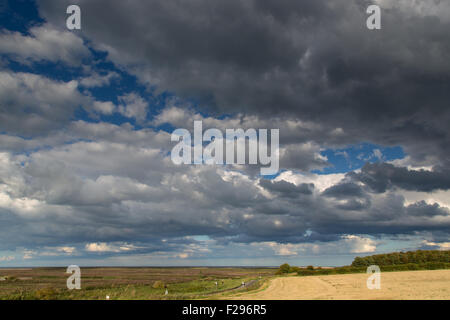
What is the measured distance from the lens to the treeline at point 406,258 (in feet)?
454

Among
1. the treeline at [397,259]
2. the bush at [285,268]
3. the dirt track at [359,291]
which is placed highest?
the dirt track at [359,291]

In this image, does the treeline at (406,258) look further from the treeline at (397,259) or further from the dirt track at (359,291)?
the dirt track at (359,291)

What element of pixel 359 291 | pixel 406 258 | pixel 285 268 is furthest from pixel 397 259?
pixel 359 291

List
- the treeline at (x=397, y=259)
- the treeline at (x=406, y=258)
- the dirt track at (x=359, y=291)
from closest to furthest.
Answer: the dirt track at (x=359, y=291)
the treeline at (x=397, y=259)
the treeline at (x=406, y=258)

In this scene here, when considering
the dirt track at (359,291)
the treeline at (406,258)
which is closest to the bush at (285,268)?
the treeline at (406,258)

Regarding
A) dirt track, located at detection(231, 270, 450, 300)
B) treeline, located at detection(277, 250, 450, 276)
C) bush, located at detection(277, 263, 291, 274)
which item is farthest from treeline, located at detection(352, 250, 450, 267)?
dirt track, located at detection(231, 270, 450, 300)

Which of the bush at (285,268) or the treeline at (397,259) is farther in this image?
the bush at (285,268)

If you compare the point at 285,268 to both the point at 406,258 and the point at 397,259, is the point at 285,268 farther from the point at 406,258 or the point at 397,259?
the point at 406,258

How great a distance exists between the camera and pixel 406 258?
14050 centimetres
